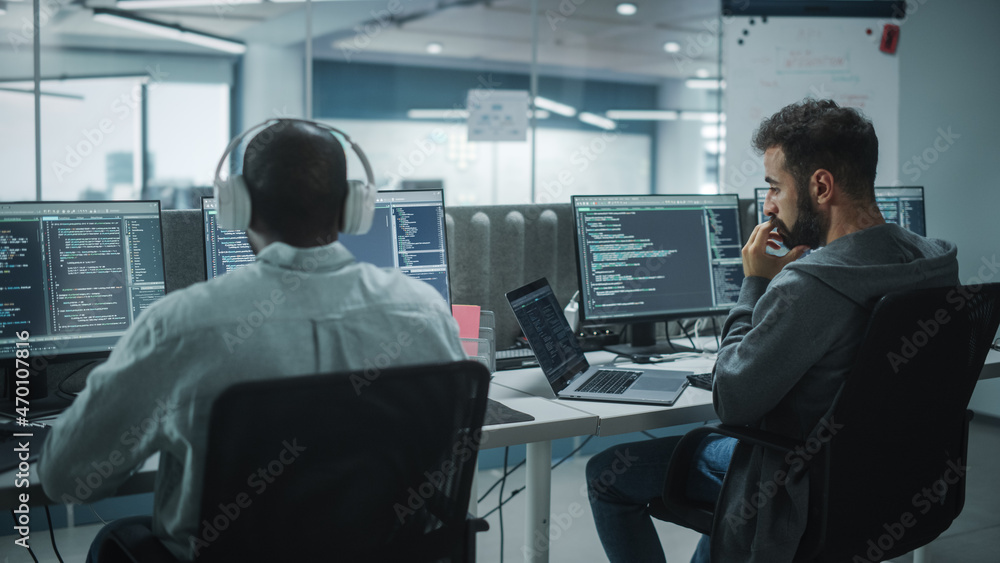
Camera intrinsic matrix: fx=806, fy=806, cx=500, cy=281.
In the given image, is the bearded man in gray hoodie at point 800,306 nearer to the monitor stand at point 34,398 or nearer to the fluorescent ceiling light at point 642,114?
the monitor stand at point 34,398

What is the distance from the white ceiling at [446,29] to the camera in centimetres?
574

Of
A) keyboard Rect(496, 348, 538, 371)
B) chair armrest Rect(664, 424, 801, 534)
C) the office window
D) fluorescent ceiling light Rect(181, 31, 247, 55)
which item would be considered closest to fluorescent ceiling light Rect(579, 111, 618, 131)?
fluorescent ceiling light Rect(181, 31, 247, 55)

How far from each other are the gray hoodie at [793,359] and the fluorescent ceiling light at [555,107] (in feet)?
18.6

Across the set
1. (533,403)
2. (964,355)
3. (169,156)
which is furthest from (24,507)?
(169,156)

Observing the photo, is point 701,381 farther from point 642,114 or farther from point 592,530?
point 642,114

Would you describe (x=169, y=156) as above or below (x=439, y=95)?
below

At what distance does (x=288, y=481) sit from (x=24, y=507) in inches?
19.1

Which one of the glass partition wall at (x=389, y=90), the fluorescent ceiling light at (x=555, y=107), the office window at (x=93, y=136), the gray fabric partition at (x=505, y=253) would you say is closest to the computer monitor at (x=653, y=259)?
the gray fabric partition at (x=505, y=253)

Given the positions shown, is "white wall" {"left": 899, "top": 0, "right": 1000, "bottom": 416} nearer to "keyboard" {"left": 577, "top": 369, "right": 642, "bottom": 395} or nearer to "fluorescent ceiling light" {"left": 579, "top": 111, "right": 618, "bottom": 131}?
"keyboard" {"left": 577, "top": 369, "right": 642, "bottom": 395}

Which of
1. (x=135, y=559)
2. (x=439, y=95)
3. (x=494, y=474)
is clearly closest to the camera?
(x=135, y=559)

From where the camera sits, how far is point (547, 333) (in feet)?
5.87

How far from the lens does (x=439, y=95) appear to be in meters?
6.86

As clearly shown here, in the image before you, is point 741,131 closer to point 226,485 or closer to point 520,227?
point 520,227

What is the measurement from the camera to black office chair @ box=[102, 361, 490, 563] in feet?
2.86
